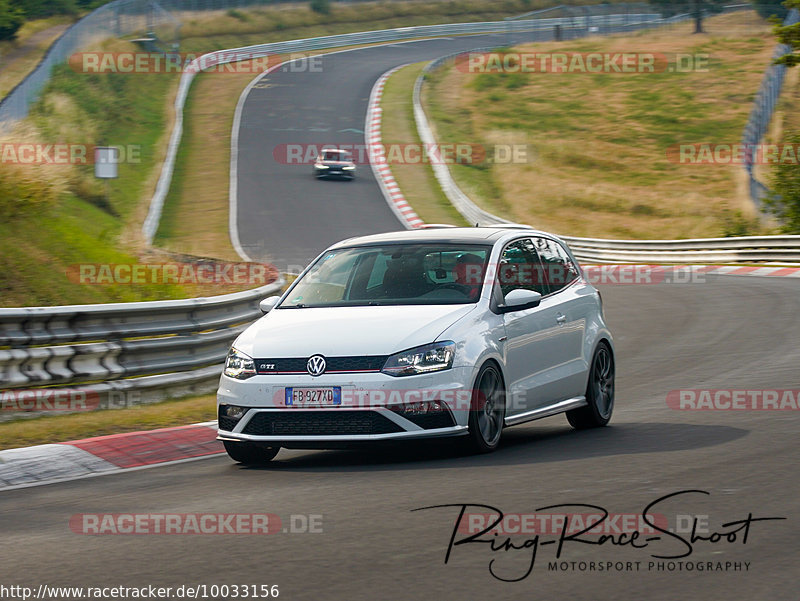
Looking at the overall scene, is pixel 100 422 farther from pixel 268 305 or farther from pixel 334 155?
pixel 334 155

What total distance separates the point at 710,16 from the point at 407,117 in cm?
4071

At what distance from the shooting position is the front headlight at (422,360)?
8.41 m

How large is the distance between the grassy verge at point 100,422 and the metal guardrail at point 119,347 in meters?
0.23

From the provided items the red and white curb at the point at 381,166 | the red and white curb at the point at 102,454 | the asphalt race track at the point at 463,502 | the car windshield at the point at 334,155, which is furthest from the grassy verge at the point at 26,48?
the asphalt race track at the point at 463,502

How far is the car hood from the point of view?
335 inches

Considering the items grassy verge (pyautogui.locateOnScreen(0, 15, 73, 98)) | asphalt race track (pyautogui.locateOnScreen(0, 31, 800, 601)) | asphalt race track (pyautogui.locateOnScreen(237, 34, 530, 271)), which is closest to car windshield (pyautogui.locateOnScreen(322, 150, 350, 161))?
asphalt race track (pyautogui.locateOnScreen(237, 34, 530, 271))

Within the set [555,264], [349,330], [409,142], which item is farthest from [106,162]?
[409,142]

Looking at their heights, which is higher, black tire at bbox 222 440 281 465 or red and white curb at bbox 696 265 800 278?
black tire at bbox 222 440 281 465

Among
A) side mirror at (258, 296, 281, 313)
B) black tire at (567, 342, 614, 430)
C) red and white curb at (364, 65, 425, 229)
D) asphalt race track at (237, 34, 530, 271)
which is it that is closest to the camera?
side mirror at (258, 296, 281, 313)

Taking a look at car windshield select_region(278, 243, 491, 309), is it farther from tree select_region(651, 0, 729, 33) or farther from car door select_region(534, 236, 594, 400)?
tree select_region(651, 0, 729, 33)

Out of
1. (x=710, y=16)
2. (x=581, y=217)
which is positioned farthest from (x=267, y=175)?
(x=710, y=16)

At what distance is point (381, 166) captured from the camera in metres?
44.2

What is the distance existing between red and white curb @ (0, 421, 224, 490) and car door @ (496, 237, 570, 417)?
2.42 m

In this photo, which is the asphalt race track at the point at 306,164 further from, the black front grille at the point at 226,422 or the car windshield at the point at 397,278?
the black front grille at the point at 226,422
